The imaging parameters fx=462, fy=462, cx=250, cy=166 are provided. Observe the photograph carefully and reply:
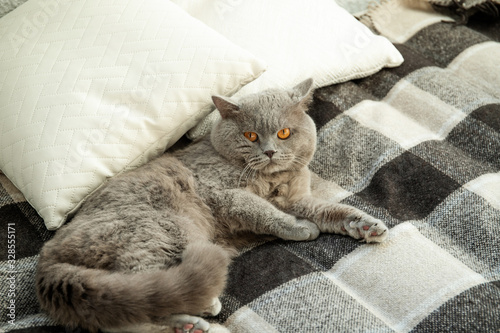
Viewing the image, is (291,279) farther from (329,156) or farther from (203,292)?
(329,156)

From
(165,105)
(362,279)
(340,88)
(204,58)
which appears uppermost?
(204,58)

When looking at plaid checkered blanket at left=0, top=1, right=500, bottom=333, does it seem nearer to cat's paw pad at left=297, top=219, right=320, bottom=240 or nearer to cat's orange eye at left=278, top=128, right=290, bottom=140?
cat's paw pad at left=297, top=219, right=320, bottom=240

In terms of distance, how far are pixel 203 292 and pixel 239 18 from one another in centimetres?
105

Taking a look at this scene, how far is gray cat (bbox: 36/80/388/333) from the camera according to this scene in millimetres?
1014

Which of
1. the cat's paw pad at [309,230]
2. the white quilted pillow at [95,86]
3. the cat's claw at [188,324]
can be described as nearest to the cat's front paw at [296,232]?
the cat's paw pad at [309,230]

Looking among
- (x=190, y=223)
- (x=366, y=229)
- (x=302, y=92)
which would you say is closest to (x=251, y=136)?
(x=302, y=92)

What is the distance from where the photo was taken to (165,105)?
1.39 meters

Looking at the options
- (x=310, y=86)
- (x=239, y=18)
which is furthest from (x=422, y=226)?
(x=239, y=18)

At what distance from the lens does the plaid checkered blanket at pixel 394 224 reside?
1071mm

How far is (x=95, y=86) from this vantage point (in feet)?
4.47

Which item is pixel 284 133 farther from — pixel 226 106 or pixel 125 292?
pixel 125 292

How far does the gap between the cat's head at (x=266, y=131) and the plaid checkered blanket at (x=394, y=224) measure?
193mm

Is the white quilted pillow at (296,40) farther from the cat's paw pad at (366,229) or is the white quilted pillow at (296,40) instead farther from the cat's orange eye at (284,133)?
the cat's paw pad at (366,229)

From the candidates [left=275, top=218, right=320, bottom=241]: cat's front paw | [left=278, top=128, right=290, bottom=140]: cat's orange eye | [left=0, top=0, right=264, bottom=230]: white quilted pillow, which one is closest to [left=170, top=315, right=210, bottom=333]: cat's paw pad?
[left=275, top=218, right=320, bottom=241]: cat's front paw
